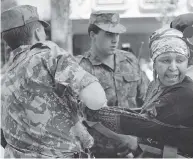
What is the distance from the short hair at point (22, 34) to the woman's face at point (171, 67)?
2.21ft

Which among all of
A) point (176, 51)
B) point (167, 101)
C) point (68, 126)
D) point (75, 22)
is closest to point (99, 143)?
point (68, 126)

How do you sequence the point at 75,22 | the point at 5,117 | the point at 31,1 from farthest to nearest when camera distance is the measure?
the point at 75,22
the point at 31,1
the point at 5,117

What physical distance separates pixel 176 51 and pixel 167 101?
25 cm

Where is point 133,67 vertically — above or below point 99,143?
above

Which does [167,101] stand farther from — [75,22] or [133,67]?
[75,22]

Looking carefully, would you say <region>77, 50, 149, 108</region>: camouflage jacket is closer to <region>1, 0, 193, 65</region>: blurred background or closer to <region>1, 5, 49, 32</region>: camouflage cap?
<region>1, 0, 193, 65</region>: blurred background

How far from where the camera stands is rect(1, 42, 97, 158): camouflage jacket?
1.41 metres

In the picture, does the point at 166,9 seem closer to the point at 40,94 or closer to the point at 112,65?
the point at 112,65

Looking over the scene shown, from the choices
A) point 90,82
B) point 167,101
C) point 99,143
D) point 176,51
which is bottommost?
point 99,143

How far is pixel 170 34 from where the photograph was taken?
147 cm

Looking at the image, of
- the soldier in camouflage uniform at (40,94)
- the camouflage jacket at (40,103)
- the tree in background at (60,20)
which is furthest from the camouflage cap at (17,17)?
the tree in background at (60,20)

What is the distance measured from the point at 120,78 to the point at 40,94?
1101 millimetres

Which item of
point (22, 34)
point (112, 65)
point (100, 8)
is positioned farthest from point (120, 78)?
point (22, 34)

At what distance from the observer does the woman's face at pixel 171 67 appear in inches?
56.3
